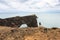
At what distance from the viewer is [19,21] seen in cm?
806

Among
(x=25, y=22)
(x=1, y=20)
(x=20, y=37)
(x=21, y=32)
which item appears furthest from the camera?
(x=25, y=22)

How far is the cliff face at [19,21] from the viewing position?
7.14 metres

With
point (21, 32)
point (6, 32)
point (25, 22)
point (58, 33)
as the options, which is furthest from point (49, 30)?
point (25, 22)

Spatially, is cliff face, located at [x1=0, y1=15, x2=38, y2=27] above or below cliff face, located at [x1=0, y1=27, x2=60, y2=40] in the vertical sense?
below

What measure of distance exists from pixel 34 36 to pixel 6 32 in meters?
0.73

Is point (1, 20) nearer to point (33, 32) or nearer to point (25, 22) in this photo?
point (25, 22)

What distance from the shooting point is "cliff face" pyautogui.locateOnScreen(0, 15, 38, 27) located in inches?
281

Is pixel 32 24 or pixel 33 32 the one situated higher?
pixel 33 32

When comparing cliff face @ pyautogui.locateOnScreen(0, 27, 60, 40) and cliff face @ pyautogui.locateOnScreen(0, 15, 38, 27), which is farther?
cliff face @ pyautogui.locateOnScreen(0, 15, 38, 27)

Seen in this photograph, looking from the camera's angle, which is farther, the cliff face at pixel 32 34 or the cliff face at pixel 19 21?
the cliff face at pixel 19 21

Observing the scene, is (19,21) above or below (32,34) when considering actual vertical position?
below

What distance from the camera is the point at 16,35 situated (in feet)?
11.3

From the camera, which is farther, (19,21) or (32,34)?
(19,21)

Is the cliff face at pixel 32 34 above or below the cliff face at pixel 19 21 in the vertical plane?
above
